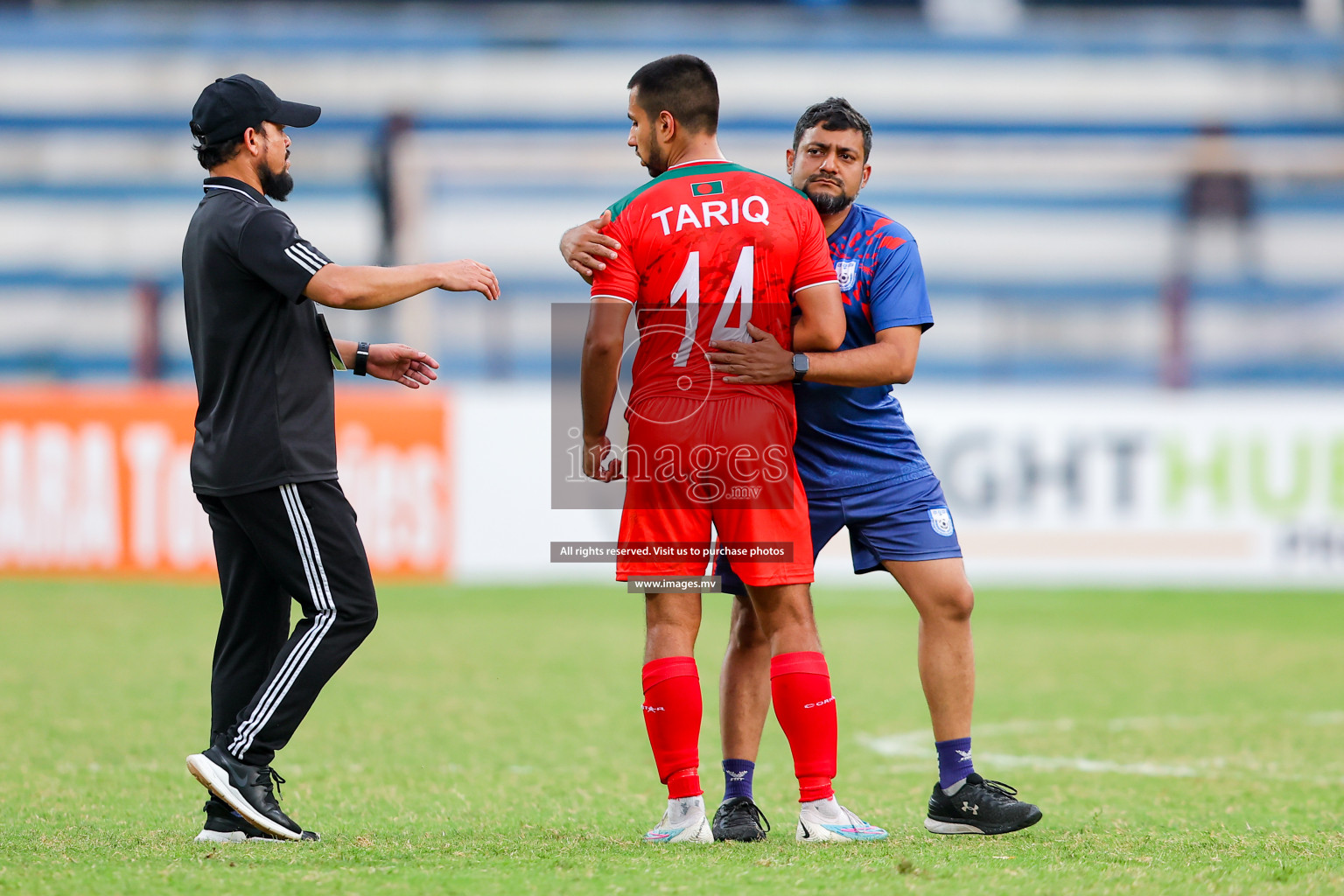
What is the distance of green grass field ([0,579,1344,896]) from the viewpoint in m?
3.44

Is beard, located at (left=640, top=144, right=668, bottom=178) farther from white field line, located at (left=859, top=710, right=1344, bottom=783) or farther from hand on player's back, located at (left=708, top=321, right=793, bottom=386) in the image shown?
white field line, located at (left=859, top=710, right=1344, bottom=783)

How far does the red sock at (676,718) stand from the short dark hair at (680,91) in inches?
54.5

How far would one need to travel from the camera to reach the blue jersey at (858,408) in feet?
13.8

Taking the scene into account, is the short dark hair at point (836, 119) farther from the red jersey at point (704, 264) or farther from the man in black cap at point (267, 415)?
the man in black cap at point (267, 415)

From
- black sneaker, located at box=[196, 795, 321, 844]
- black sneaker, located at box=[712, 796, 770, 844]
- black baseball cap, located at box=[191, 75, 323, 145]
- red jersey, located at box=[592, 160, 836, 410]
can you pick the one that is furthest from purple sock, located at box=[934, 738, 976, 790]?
black baseball cap, located at box=[191, 75, 323, 145]

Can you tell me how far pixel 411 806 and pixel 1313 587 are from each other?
28.2 feet

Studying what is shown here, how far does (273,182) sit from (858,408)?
1.73 meters

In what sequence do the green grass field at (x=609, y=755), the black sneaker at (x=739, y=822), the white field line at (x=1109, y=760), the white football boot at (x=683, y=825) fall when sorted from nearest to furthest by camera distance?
the green grass field at (x=609, y=755)
the white football boot at (x=683, y=825)
the black sneaker at (x=739, y=822)
the white field line at (x=1109, y=760)

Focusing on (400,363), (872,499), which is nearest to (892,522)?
(872,499)

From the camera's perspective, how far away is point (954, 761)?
414 centimetres

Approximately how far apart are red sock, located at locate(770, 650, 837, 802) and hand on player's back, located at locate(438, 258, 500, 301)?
1.21 meters

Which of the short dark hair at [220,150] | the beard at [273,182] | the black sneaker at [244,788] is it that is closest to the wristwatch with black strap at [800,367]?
the beard at [273,182]

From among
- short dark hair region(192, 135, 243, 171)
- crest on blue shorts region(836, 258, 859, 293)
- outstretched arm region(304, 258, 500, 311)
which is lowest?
outstretched arm region(304, 258, 500, 311)

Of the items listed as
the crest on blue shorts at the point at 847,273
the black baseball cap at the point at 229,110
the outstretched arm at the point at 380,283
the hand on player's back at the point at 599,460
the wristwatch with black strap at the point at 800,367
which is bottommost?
the hand on player's back at the point at 599,460
